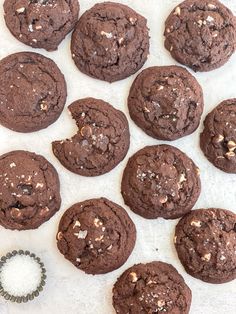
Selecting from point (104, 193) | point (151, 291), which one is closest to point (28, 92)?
point (104, 193)

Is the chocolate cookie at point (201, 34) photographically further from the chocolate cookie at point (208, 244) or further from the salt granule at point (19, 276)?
the salt granule at point (19, 276)

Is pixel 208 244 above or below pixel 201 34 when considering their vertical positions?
below

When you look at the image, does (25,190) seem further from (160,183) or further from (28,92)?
(160,183)

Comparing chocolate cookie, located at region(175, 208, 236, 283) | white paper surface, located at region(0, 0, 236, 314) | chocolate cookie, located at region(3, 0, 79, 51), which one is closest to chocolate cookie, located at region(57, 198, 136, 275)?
white paper surface, located at region(0, 0, 236, 314)

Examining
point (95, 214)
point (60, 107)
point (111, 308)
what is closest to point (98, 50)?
point (60, 107)

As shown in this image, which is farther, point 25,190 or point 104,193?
point 104,193

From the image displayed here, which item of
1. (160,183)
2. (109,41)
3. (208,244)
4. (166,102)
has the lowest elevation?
(208,244)
